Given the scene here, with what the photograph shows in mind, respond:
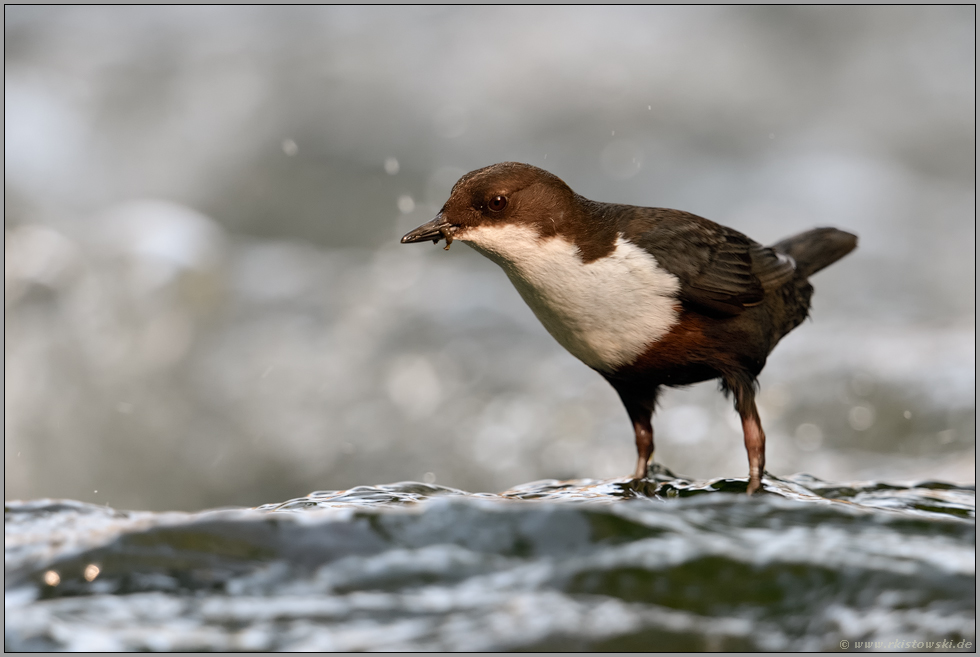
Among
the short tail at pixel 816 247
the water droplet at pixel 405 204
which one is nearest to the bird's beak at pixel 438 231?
the short tail at pixel 816 247

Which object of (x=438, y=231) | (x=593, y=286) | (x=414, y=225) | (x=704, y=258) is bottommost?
(x=593, y=286)

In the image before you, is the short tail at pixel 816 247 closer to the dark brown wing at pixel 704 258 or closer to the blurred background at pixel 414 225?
the dark brown wing at pixel 704 258

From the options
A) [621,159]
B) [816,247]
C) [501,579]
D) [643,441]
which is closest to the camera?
[501,579]

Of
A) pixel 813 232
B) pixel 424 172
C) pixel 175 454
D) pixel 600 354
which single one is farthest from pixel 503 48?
pixel 600 354

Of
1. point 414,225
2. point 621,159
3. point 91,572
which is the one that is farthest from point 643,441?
point 621,159

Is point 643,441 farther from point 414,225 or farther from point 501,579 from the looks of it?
point 414,225

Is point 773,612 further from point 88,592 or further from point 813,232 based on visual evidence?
point 813,232
